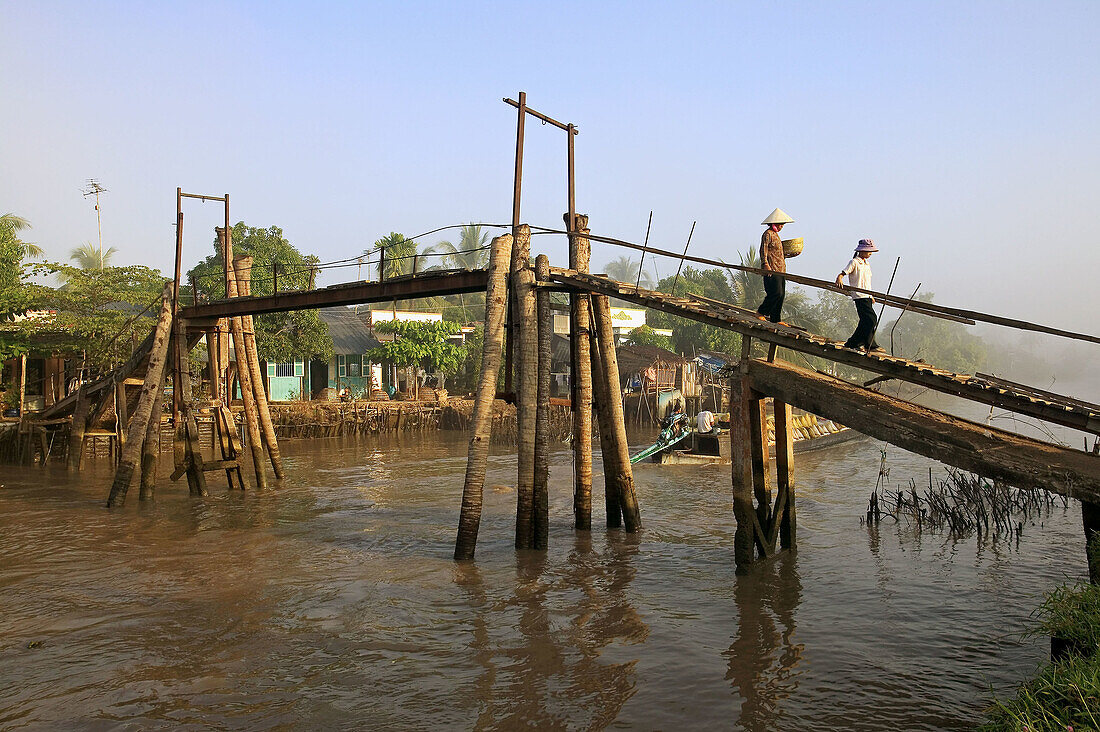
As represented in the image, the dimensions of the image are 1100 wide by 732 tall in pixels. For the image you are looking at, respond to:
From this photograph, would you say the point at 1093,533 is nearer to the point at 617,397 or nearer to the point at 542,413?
the point at 542,413

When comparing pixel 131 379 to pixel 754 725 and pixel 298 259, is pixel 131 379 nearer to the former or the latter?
pixel 298 259

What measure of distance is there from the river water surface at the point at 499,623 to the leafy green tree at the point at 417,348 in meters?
17.8

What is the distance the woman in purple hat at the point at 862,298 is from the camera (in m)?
8.91

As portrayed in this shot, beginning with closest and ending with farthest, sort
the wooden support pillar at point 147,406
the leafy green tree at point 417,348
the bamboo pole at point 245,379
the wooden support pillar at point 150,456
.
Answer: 1. the wooden support pillar at point 147,406
2. the wooden support pillar at point 150,456
3. the bamboo pole at point 245,379
4. the leafy green tree at point 417,348

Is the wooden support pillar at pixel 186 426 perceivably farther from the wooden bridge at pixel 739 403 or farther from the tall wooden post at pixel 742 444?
the tall wooden post at pixel 742 444

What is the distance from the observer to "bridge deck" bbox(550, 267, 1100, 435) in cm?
713

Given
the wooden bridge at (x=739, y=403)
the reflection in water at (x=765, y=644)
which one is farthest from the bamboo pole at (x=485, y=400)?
the reflection in water at (x=765, y=644)

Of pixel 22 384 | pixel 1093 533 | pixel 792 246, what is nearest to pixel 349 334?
pixel 22 384

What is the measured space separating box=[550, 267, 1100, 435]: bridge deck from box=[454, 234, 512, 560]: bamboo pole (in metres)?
0.73

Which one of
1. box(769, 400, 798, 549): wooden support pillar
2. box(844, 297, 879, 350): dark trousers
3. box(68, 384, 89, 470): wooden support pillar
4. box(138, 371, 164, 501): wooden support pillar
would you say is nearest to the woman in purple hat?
box(844, 297, 879, 350): dark trousers

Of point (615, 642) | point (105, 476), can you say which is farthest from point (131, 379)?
point (615, 642)

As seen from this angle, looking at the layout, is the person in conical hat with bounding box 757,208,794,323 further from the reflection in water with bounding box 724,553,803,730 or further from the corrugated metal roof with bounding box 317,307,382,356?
the corrugated metal roof with bounding box 317,307,382,356

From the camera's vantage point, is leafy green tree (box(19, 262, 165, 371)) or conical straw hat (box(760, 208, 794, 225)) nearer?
conical straw hat (box(760, 208, 794, 225))

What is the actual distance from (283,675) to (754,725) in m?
4.06
